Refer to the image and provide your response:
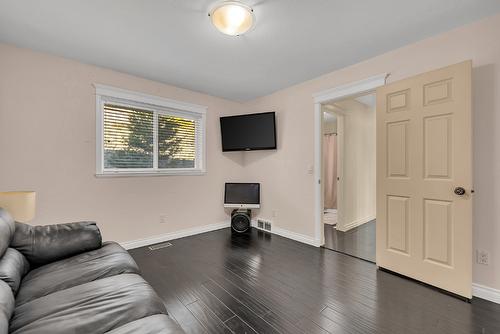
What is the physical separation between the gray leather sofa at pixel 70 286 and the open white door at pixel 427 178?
2300 mm

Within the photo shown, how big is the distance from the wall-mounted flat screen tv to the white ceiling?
0.92 meters

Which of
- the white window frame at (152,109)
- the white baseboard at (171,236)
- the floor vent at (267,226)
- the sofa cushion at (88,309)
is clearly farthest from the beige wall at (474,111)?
the sofa cushion at (88,309)

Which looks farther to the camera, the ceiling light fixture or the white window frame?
the white window frame

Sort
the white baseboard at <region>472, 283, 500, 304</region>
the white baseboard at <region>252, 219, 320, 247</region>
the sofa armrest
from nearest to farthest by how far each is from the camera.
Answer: the sofa armrest < the white baseboard at <region>472, 283, 500, 304</region> < the white baseboard at <region>252, 219, 320, 247</region>

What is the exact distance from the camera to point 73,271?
1434 millimetres

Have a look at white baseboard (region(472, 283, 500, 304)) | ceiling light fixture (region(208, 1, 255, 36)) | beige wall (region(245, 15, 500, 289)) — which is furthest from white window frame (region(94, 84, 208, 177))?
white baseboard (region(472, 283, 500, 304))

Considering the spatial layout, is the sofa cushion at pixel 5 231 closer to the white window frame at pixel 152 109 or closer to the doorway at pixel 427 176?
the white window frame at pixel 152 109

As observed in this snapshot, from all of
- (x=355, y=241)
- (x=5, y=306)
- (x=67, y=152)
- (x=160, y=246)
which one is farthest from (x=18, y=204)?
(x=355, y=241)

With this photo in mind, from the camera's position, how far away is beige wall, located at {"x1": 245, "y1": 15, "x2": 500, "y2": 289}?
1.86 m

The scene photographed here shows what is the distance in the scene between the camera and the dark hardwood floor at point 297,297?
1.58m

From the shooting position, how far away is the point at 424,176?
2.13 m

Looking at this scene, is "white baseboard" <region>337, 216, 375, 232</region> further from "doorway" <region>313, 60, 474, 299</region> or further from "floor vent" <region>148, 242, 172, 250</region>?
"floor vent" <region>148, 242, 172, 250</region>

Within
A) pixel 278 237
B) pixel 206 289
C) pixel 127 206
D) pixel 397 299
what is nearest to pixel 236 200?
pixel 278 237

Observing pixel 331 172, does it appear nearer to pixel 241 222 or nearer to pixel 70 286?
pixel 241 222
